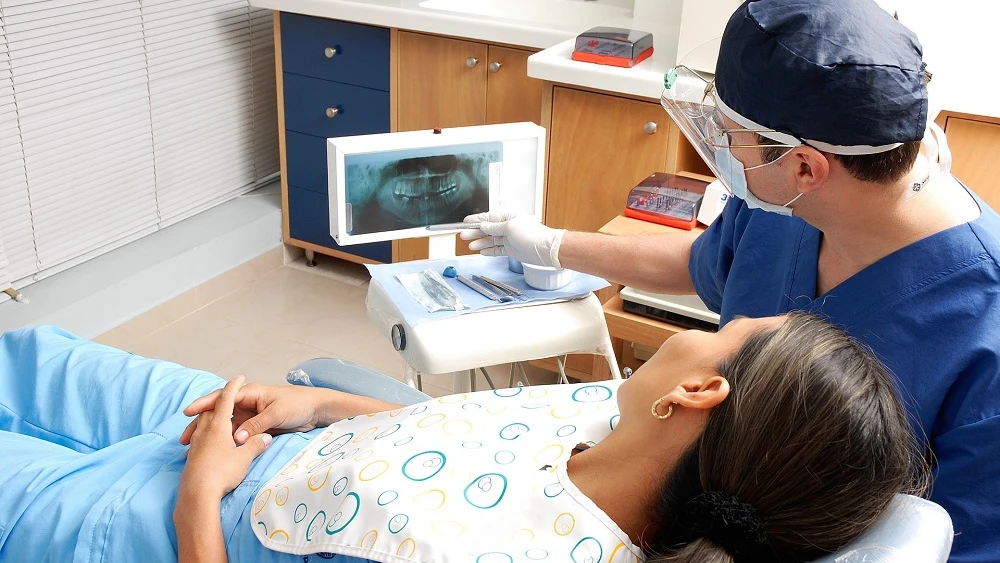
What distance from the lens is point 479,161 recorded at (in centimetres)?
181

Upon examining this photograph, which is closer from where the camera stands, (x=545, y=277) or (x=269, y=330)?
(x=545, y=277)

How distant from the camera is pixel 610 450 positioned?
1.13 m

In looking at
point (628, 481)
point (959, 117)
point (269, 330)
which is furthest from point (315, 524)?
point (269, 330)

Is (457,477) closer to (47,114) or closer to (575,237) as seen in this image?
(575,237)

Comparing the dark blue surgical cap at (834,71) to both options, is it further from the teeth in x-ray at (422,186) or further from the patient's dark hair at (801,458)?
the teeth in x-ray at (422,186)

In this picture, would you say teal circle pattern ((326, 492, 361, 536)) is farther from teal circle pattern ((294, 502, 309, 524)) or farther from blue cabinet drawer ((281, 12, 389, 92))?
blue cabinet drawer ((281, 12, 389, 92))

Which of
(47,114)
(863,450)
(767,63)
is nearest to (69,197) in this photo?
(47,114)

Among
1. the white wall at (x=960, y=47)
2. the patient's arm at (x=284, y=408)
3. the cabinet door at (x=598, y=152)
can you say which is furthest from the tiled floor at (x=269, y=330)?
the white wall at (x=960, y=47)

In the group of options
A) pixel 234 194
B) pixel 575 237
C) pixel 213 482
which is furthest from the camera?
pixel 234 194

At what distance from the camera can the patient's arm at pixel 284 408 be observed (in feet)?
4.70

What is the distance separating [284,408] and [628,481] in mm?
616

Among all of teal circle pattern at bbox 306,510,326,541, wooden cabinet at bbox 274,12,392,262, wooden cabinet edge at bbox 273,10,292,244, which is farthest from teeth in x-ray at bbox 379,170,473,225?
wooden cabinet edge at bbox 273,10,292,244

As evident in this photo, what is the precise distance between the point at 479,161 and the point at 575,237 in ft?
0.83

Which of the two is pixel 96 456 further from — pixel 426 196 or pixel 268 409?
pixel 426 196
